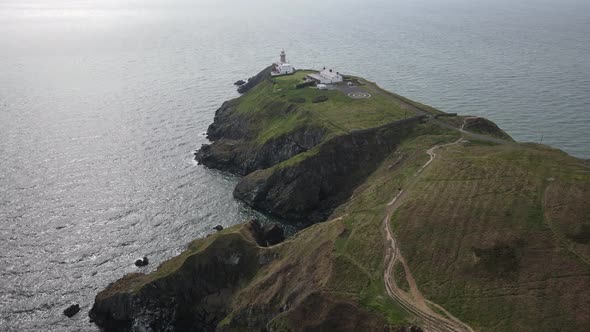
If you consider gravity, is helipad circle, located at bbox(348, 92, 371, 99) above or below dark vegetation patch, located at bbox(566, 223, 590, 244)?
below

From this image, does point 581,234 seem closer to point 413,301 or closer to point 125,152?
point 413,301

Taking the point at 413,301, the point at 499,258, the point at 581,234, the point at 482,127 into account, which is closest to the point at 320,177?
the point at 482,127

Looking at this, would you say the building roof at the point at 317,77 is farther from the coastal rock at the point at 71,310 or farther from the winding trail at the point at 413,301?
the coastal rock at the point at 71,310

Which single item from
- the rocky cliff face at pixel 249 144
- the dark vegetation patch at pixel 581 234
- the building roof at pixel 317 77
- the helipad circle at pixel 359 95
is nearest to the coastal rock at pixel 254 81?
the building roof at pixel 317 77

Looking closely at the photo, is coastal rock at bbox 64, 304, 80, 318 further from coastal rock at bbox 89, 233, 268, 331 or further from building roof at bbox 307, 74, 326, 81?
building roof at bbox 307, 74, 326, 81

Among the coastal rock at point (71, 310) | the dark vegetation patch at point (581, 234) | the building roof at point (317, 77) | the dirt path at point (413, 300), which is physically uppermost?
the dark vegetation patch at point (581, 234)

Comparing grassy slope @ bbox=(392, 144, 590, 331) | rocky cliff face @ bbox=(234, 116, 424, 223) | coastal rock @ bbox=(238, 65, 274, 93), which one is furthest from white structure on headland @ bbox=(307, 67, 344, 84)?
grassy slope @ bbox=(392, 144, 590, 331)

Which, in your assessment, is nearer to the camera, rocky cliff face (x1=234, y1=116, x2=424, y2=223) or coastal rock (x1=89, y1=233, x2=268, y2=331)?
coastal rock (x1=89, y1=233, x2=268, y2=331)

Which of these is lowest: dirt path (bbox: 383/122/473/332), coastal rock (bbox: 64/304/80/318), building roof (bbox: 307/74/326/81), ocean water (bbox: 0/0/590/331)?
coastal rock (bbox: 64/304/80/318)

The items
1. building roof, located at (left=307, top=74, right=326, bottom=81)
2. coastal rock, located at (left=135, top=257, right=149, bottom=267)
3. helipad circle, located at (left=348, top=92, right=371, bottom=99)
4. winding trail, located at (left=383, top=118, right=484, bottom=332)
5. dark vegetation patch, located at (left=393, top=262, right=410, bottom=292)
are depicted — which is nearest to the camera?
winding trail, located at (left=383, top=118, right=484, bottom=332)
